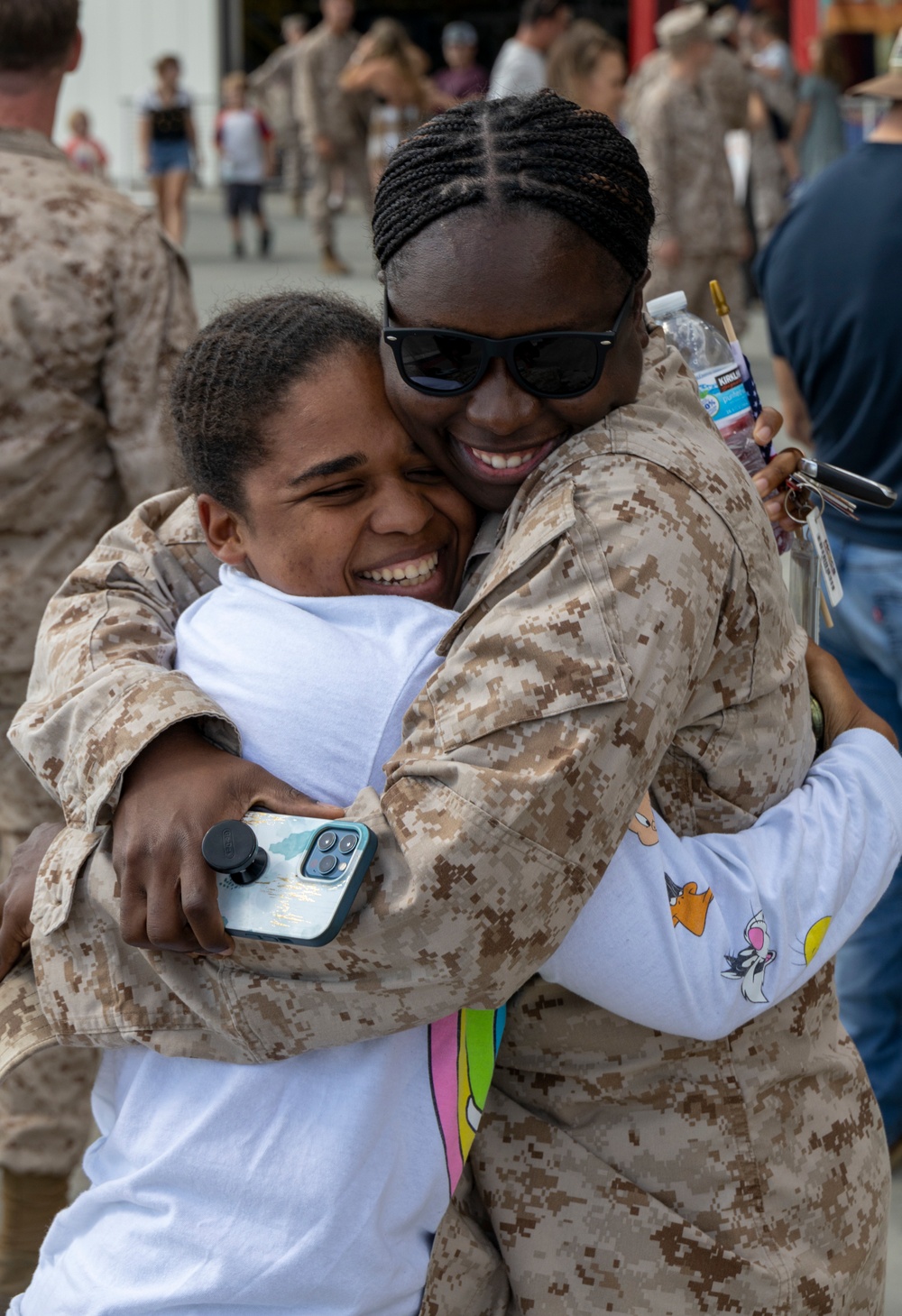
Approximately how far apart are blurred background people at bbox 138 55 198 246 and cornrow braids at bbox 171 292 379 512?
14503mm

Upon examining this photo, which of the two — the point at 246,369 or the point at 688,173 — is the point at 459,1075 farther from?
the point at 688,173

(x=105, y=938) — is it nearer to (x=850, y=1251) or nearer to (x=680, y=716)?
(x=680, y=716)

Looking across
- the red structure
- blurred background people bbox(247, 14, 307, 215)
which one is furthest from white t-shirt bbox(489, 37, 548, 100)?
the red structure

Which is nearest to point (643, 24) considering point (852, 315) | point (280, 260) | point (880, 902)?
point (280, 260)

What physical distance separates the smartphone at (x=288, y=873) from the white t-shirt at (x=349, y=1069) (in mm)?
128

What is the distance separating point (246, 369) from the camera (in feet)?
5.42

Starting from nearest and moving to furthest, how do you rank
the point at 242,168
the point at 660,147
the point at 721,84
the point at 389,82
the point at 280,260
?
1. the point at 660,147
2. the point at 721,84
3. the point at 389,82
4. the point at 280,260
5. the point at 242,168

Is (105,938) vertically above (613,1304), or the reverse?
(105,938)

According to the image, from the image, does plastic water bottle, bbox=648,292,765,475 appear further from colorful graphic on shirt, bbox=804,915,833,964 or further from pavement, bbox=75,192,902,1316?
pavement, bbox=75,192,902,1316

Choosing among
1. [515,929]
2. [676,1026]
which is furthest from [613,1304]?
[515,929]

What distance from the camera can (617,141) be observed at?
4.95 ft

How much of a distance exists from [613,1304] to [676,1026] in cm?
32

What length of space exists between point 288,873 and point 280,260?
14.9m

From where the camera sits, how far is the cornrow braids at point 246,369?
1.64 metres
